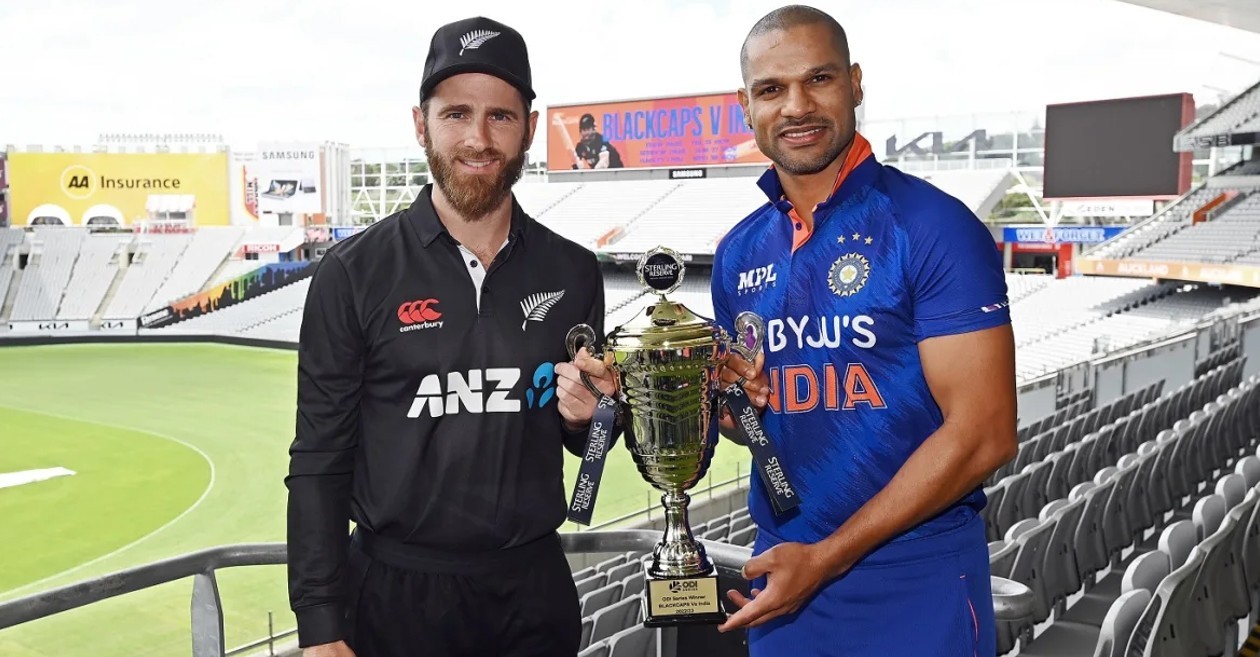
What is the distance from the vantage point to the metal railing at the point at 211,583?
180cm

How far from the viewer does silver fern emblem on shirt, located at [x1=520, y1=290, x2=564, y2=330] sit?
1.85 metres

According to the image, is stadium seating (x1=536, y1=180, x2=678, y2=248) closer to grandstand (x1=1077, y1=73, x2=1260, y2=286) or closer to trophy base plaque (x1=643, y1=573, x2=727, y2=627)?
grandstand (x1=1077, y1=73, x2=1260, y2=286)

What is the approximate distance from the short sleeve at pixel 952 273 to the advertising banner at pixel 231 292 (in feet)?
113

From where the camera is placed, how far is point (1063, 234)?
1119 inches

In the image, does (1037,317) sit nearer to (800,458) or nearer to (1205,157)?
(1205,157)

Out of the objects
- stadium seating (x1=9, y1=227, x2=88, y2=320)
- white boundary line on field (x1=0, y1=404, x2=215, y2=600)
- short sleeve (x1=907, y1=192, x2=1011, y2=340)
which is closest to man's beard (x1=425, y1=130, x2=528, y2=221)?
short sleeve (x1=907, y1=192, x2=1011, y2=340)

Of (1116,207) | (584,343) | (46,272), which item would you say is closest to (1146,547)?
(584,343)

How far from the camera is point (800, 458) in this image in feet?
5.93

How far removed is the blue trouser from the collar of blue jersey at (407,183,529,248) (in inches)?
33.0

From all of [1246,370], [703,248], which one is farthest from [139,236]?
[1246,370]

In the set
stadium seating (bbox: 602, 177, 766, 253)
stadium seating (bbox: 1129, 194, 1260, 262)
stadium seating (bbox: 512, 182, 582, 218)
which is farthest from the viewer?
stadium seating (bbox: 512, 182, 582, 218)

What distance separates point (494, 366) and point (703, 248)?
29.0 metres

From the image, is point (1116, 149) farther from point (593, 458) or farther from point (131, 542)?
point (593, 458)

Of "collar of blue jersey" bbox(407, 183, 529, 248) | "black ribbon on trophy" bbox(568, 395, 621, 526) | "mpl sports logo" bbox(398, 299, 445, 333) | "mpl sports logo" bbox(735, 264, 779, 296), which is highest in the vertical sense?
"collar of blue jersey" bbox(407, 183, 529, 248)
